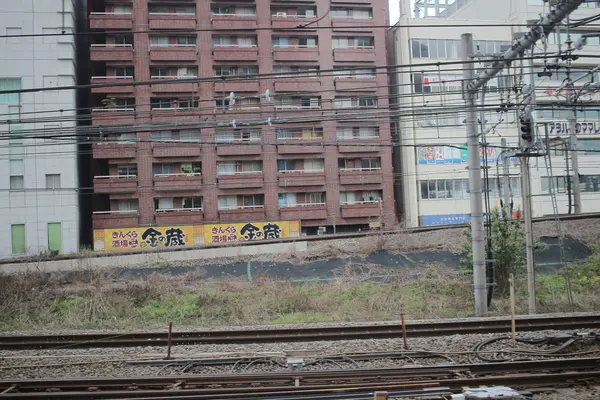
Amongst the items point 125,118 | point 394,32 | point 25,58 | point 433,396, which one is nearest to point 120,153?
point 125,118

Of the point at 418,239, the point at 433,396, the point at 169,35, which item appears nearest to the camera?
the point at 433,396

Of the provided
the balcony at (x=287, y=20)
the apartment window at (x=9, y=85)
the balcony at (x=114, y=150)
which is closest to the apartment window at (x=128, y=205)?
the balcony at (x=114, y=150)

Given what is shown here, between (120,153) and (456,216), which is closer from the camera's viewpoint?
(120,153)

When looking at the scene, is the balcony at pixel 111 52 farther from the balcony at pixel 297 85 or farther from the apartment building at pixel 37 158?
the balcony at pixel 297 85

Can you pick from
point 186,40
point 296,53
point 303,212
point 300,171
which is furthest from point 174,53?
point 303,212

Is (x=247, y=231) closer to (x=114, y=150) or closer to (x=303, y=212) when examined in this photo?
(x=303, y=212)

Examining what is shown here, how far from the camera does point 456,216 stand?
3691cm

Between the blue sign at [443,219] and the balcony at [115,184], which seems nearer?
the balcony at [115,184]

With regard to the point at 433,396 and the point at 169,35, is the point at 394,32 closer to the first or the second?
the point at 169,35

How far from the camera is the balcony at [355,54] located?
118ft

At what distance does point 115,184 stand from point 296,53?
53.2ft

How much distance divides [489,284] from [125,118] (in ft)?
91.0

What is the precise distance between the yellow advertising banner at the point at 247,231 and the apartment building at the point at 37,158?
931cm

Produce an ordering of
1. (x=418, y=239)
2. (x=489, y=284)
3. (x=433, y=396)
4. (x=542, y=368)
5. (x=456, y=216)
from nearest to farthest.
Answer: (x=433, y=396) → (x=542, y=368) → (x=489, y=284) → (x=418, y=239) → (x=456, y=216)
